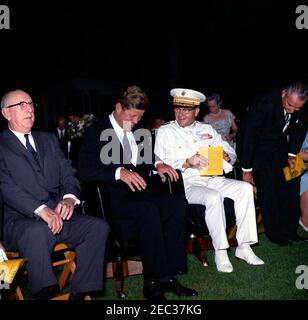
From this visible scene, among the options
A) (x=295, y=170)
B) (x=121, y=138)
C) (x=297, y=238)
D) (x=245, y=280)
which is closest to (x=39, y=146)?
(x=121, y=138)

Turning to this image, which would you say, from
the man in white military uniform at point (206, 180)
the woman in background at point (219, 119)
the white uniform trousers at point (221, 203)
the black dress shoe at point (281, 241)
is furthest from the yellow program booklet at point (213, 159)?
the woman in background at point (219, 119)

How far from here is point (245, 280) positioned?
376 centimetres

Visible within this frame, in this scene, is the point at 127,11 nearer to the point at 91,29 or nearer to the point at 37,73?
the point at 91,29

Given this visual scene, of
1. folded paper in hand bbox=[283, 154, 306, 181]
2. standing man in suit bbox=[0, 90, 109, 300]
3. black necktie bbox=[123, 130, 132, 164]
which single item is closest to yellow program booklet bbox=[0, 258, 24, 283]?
standing man in suit bbox=[0, 90, 109, 300]

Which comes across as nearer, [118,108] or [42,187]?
[42,187]

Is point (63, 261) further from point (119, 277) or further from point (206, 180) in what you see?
point (206, 180)

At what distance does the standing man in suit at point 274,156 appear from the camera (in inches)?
184

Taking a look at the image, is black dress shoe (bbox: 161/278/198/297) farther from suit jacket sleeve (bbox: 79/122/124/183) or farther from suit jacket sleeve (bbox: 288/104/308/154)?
suit jacket sleeve (bbox: 288/104/308/154)

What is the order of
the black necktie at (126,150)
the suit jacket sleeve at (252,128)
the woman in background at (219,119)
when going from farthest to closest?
the woman in background at (219,119) → the suit jacket sleeve at (252,128) → the black necktie at (126,150)

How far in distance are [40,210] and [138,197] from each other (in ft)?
3.18

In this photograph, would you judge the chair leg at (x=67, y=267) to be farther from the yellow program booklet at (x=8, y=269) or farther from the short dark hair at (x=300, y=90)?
the short dark hair at (x=300, y=90)

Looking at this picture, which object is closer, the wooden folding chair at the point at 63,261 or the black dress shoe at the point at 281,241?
the wooden folding chair at the point at 63,261

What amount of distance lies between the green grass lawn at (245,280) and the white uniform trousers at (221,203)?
0.29 meters

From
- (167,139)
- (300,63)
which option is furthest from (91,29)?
(167,139)
